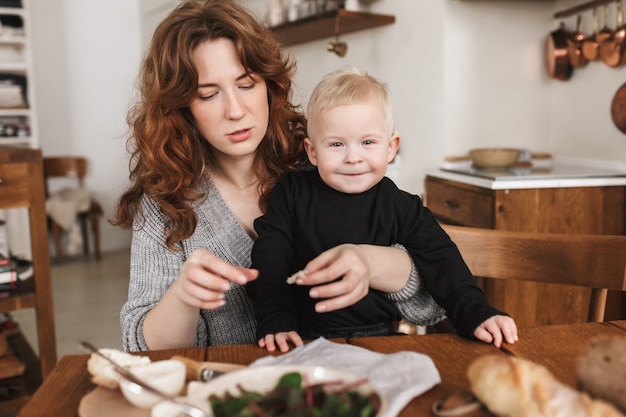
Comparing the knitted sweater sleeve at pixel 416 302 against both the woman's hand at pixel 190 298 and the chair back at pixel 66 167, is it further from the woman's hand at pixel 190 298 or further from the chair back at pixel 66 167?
the chair back at pixel 66 167

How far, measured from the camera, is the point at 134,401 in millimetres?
747

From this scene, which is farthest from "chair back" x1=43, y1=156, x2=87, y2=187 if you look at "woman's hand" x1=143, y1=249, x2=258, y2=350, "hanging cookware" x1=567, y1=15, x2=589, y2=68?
"woman's hand" x1=143, y1=249, x2=258, y2=350

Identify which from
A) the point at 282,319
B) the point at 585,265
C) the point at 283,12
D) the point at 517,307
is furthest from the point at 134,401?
the point at 283,12

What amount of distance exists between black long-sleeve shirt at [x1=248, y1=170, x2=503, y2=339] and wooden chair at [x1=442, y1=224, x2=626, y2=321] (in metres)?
0.15

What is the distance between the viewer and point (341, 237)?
4.29 feet

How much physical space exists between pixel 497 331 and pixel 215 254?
2.20 feet

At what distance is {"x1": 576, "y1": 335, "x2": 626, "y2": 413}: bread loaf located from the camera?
0.66 m

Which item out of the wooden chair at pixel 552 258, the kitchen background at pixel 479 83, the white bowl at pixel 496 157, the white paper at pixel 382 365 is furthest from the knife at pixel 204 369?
the white bowl at pixel 496 157

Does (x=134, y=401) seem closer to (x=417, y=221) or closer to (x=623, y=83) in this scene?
(x=417, y=221)

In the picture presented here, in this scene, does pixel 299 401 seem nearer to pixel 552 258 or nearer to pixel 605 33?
pixel 552 258

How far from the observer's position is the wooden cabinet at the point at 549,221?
8.14 ft

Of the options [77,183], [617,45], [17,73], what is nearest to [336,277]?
[617,45]

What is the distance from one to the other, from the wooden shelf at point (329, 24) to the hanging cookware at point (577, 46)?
3.07 ft

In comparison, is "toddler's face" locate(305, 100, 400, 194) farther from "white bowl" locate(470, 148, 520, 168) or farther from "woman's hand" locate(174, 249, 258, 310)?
"white bowl" locate(470, 148, 520, 168)
